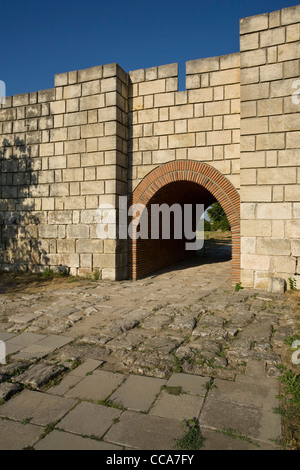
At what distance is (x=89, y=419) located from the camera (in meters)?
2.07

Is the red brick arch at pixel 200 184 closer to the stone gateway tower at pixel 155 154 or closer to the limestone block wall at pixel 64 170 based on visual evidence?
the stone gateway tower at pixel 155 154

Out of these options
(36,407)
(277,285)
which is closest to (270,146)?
(277,285)

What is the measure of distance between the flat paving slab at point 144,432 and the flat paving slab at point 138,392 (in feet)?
0.37

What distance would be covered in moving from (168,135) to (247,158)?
6.51 feet

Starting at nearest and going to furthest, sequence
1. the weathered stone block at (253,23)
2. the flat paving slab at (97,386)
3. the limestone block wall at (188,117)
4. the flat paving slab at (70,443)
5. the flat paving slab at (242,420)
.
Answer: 1. the flat paving slab at (70,443)
2. the flat paving slab at (242,420)
3. the flat paving slab at (97,386)
4. the weathered stone block at (253,23)
5. the limestone block wall at (188,117)

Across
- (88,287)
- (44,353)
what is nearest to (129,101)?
(88,287)

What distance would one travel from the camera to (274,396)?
7.75ft

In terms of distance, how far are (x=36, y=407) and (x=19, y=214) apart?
6.62 metres

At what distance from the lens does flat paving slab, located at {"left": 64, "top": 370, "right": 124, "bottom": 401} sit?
2379 mm

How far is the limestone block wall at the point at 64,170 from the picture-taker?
23.3 feet

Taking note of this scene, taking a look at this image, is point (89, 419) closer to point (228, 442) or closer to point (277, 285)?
point (228, 442)

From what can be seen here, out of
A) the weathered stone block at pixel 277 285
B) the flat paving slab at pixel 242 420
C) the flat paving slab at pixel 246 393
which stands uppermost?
the weathered stone block at pixel 277 285

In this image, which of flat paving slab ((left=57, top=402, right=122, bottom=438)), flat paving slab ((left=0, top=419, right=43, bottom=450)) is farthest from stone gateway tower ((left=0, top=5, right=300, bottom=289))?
flat paving slab ((left=0, top=419, right=43, bottom=450))

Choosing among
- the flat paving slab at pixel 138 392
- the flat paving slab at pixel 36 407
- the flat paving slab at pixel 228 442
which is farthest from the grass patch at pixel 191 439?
the flat paving slab at pixel 36 407
